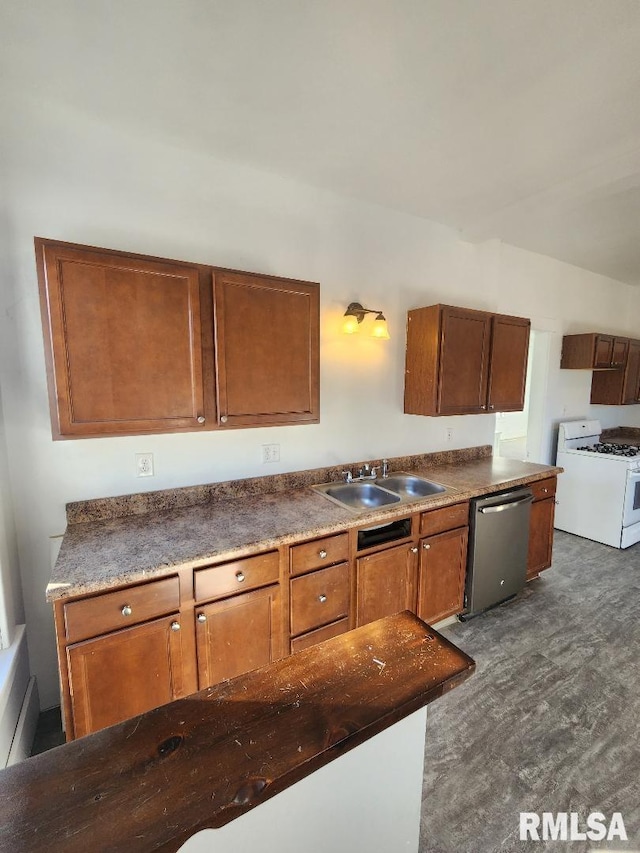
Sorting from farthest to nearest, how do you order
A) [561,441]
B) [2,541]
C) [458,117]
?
[561,441], [458,117], [2,541]

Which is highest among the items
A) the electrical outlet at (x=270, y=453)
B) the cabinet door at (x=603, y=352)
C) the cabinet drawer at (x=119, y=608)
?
the cabinet door at (x=603, y=352)

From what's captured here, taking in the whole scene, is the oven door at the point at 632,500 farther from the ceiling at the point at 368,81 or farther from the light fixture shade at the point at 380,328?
the light fixture shade at the point at 380,328

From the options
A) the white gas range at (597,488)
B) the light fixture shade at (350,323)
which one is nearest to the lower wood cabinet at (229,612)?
the light fixture shade at (350,323)

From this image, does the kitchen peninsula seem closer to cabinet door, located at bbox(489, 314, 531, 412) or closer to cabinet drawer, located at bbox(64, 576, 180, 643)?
cabinet drawer, located at bbox(64, 576, 180, 643)

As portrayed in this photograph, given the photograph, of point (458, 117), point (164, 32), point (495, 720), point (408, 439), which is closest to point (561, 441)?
point (408, 439)

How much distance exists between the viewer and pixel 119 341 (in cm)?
152

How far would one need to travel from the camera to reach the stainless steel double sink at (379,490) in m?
2.37

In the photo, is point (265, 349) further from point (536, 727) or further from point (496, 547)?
point (536, 727)

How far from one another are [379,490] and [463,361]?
3.55 feet

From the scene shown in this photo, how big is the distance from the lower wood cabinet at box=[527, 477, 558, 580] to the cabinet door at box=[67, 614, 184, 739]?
2463mm

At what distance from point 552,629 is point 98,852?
9.28 ft

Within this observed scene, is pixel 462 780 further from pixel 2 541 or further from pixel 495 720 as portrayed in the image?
pixel 2 541

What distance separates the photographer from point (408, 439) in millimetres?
2904

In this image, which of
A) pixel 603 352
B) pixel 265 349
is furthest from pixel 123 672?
pixel 603 352
